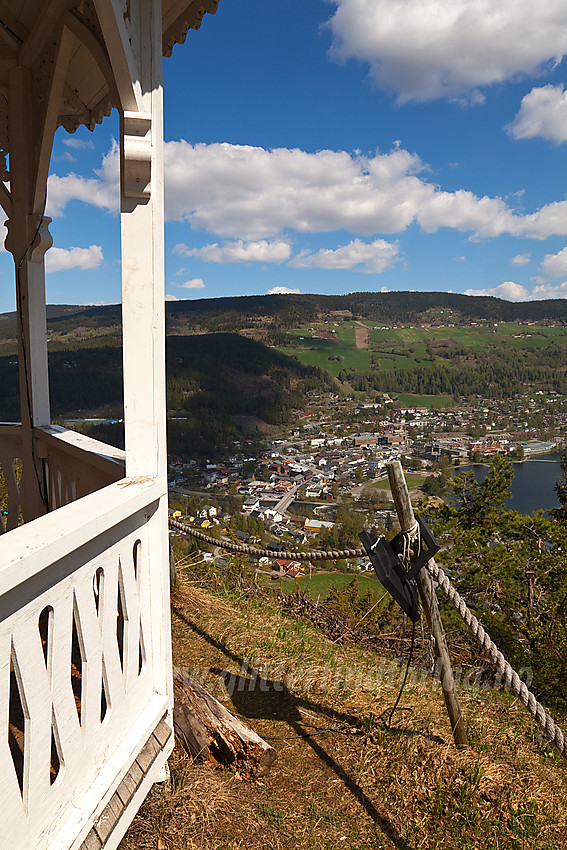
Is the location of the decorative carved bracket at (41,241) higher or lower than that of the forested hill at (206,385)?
higher

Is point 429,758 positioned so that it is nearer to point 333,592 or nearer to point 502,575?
point 333,592

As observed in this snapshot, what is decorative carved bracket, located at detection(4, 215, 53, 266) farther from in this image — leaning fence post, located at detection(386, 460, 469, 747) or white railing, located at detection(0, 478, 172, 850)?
leaning fence post, located at detection(386, 460, 469, 747)

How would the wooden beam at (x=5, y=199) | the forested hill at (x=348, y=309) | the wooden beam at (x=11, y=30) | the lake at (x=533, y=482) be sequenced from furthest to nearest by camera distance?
the forested hill at (x=348, y=309) < the lake at (x=533, y=482) < the wooden beam at (x=5, y=199) < the wooden beam at (x=11, y=30)

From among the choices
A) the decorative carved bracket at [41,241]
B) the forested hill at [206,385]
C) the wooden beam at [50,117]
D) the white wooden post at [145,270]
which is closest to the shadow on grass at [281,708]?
the white wooden post at [145,270]

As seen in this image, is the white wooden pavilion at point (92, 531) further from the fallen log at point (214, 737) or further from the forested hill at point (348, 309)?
the forested hill at point (348, 309)

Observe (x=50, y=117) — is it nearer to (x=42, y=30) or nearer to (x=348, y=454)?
(x=42, y=30)

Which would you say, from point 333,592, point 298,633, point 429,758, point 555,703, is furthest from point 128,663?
point 555,703

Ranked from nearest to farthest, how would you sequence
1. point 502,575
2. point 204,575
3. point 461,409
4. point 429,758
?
A: point 429,758 < point 204,575 < point 502,575 < point 461,409
